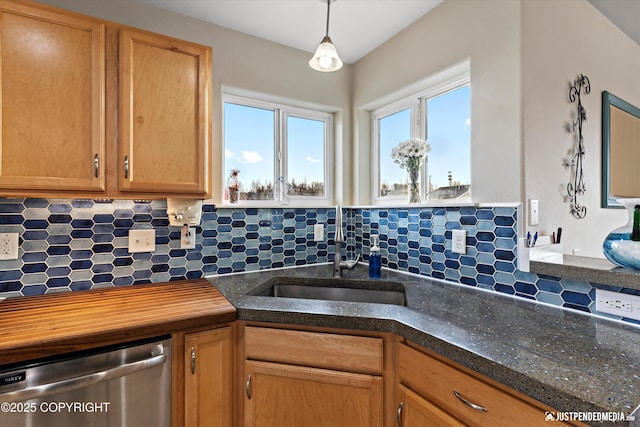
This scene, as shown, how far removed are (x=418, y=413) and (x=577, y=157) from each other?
1.47 m

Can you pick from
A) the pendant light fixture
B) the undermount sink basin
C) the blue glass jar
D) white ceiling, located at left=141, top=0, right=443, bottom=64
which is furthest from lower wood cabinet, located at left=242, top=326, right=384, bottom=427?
white ceiling, located at left=141, top=0, right=443, bottom=64

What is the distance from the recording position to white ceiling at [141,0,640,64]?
169 cm

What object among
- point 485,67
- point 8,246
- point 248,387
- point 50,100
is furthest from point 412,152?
point 8,246

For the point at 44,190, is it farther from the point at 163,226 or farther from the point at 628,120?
the point at 628,120

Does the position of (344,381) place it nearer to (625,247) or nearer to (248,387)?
(248,387)

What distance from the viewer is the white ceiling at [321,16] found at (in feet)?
5.56

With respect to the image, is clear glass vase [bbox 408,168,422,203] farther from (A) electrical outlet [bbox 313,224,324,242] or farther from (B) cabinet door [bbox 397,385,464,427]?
(B) cabinet door [bbox 397,385,464,427]

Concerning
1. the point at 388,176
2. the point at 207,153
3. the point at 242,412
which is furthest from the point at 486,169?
the point at 242,412

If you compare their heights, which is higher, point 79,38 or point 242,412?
point 79,38

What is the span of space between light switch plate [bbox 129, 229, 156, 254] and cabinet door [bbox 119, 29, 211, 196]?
36 centimetres

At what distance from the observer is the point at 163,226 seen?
170 centimetres

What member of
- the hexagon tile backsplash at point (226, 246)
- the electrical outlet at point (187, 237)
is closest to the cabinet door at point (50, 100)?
the hexagon tile backsplash at point (226, 246)

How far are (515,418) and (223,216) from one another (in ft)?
5.24

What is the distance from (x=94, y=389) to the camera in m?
1.04
